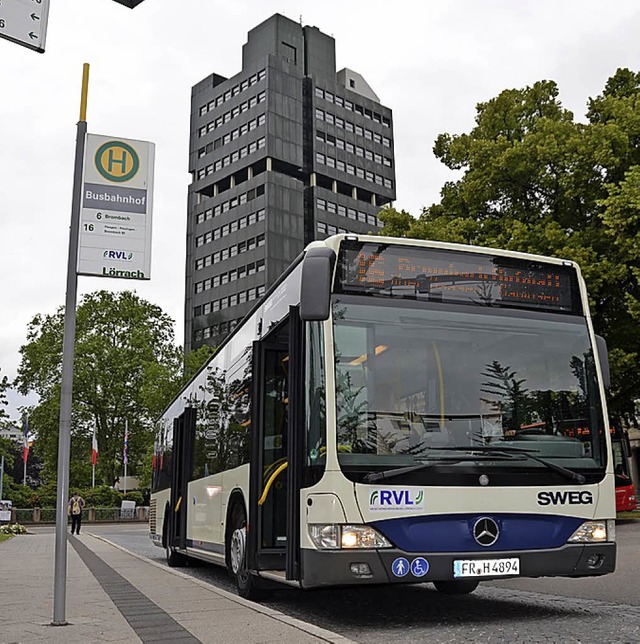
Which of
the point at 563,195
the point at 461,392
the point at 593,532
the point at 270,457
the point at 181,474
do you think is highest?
the point at 563,195

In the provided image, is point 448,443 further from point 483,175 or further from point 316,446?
point 483,175

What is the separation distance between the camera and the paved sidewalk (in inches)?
291

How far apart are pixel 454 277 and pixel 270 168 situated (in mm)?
88922

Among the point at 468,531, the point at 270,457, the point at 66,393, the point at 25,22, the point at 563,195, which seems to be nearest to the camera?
the point at 25,22

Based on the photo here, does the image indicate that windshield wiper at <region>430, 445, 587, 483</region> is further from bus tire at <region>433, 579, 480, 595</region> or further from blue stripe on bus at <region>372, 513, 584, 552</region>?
bus tire at <region>433, 579, 480, 595</region>

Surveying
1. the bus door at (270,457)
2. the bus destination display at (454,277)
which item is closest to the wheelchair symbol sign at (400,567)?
the bus door at (270,457)

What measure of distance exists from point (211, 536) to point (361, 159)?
9473 cm

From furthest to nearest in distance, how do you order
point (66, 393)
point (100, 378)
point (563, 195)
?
point (100, 378)
point (563, 195)
point (66, 393)

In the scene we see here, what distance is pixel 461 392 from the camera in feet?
27.7

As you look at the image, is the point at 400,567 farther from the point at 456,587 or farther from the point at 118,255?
the point at 118,255

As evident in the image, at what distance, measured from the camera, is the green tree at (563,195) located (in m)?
25.9

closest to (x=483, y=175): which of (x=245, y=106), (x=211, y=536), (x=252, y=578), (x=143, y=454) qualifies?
(x=211, y=536)

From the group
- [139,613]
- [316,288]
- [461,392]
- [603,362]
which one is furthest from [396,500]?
[139,613]

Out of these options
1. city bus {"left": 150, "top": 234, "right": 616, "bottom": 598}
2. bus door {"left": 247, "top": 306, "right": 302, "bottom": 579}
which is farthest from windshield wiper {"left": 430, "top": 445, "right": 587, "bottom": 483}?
bus door {"left": 247, "top": 306, "right": 302, "bottom": 579}
